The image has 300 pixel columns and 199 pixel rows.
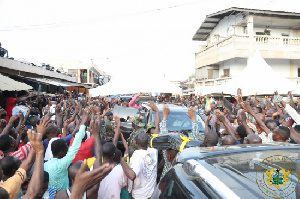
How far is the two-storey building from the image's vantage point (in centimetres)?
1975

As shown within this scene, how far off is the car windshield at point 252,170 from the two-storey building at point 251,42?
61.9ft

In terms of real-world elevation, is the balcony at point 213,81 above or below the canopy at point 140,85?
above

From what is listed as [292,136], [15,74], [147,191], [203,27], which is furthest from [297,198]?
[203,27]

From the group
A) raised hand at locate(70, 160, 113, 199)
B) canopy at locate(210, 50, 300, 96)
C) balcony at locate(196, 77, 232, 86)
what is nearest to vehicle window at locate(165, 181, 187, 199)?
raised hand at locate(70, 160, 113, 199)

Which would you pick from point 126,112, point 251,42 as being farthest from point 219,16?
point 126,112

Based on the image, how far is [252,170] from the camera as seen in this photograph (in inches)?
75.0

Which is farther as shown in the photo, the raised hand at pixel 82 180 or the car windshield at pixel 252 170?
the raised hand at pixel 82 180

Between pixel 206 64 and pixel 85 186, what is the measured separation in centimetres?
2515

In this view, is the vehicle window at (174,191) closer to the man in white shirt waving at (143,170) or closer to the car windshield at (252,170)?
the car windshield at (252,170)

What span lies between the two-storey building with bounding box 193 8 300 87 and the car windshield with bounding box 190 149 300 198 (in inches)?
742

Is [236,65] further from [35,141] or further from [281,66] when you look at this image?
[35,141]

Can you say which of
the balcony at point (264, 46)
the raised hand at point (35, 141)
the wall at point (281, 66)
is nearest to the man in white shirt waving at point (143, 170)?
the raised hand at point (35, 141)

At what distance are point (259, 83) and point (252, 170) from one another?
9626mm

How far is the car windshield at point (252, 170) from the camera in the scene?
1.55m
